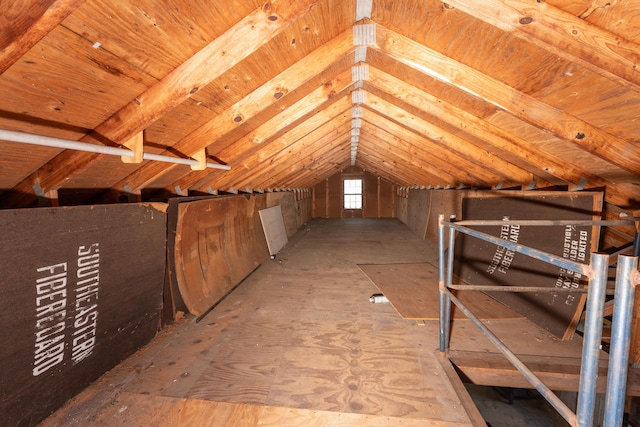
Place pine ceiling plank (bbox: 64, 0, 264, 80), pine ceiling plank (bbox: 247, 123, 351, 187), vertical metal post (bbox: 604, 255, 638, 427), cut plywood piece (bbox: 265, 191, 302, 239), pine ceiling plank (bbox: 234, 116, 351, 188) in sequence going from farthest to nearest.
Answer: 1. cut plywood piece (bbox: 265, 191, 302, 239)
2. pine ceiling plank (bbox: 247, 123, 351, 187)
3. pine ceiling plank (bbox: 234, 116, 351, 188)
4. pine ceiling plank (bbox: 64, 0, 264, 80)
5. vertical metal post (bbox: 604, 255, 638, 427)

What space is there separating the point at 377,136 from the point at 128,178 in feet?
13.0

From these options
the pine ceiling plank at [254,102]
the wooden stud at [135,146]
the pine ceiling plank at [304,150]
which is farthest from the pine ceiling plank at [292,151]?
the wooden stud at [135,146]

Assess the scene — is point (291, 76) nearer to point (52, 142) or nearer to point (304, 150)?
point (52, 142)

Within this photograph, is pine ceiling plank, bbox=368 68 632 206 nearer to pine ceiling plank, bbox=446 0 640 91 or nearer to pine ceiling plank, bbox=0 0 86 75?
pine ceiling plank, bbox=446 0 640 91

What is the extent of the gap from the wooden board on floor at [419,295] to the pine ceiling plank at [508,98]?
6.69 ft

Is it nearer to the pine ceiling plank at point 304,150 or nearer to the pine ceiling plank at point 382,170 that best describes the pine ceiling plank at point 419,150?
the pine ceiling plank at point 304,150

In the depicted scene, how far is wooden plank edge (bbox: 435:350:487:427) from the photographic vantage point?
1.74 m

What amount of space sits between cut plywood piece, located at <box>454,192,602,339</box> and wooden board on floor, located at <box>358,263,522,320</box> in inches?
11.3

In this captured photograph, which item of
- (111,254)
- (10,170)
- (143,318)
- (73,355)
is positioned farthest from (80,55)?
(143,318)

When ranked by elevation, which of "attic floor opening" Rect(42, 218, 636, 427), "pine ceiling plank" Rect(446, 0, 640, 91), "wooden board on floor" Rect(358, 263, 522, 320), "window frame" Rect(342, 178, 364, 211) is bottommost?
"attic floor opening" Rect(42, 218, 636, 427)

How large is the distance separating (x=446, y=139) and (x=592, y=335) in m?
2.89

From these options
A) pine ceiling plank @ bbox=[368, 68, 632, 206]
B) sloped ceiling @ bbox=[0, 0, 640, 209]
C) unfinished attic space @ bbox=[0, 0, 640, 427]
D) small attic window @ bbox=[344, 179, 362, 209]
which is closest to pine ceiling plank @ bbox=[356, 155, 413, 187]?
small attic window @ bbox=[344, 179, 362, 209]

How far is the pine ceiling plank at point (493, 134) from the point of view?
2707 mm

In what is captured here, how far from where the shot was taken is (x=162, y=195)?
356 cm
